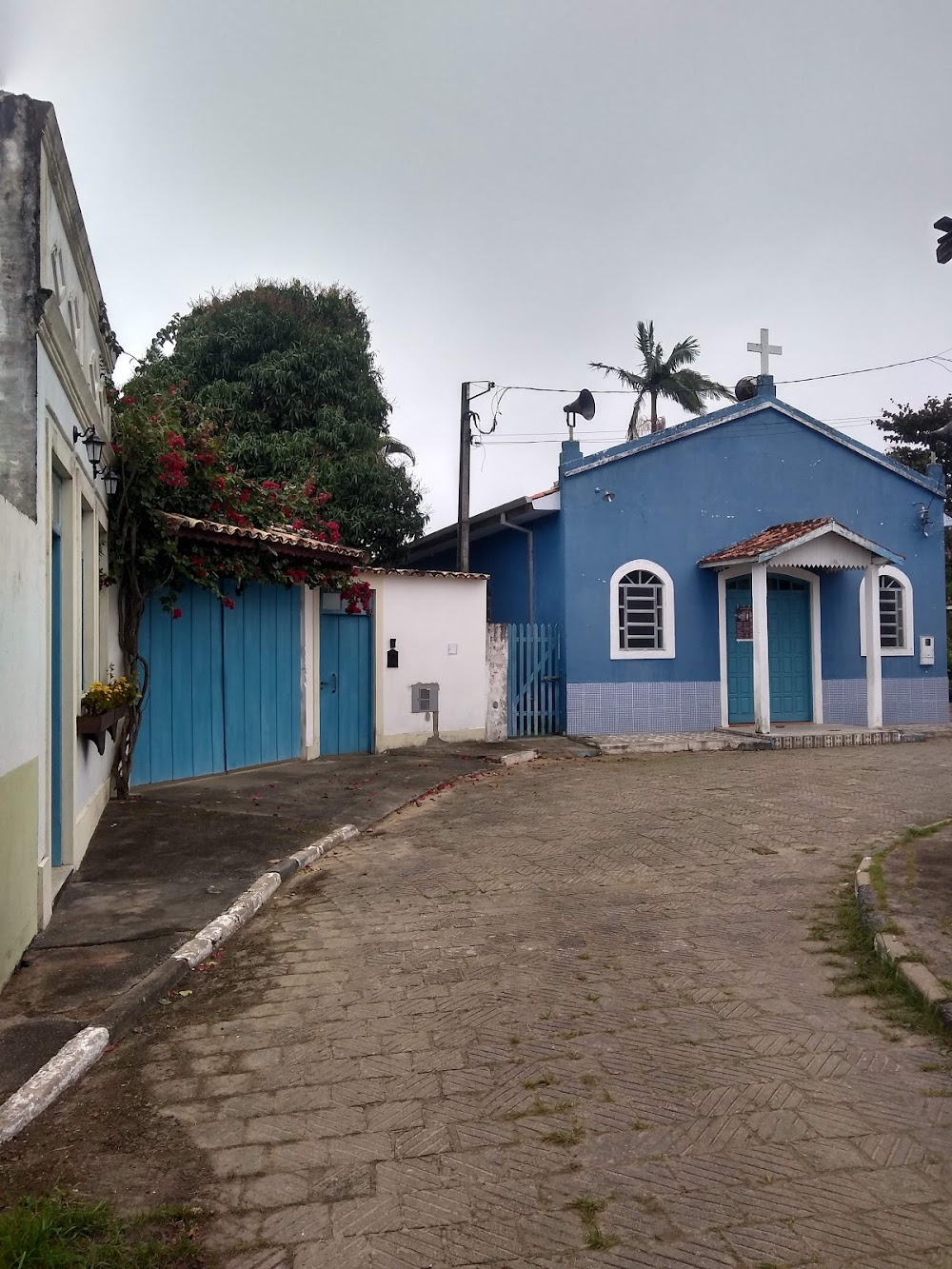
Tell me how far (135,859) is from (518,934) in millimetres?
3092

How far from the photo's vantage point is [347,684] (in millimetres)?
12781

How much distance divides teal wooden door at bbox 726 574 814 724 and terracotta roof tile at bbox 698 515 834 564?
2.61 ft

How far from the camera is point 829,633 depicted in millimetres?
16375

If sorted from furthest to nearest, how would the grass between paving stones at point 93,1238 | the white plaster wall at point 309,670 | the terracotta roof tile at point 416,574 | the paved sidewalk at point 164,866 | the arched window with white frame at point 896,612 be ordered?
the arched window with white frame at point 896,612, the terracotta roof tile at point 416,574, the white plaster wall at point 309,670, the paved sidewalk at point 164,866, the grass between paving stones at point 93,1238

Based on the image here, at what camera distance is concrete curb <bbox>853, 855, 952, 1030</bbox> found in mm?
4098

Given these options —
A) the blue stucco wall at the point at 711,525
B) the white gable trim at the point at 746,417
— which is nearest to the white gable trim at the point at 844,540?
the blue stucco wall at the point at 711,525

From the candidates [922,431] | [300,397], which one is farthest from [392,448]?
[922,431]

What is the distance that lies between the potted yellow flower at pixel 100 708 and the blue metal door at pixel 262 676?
2999 mm

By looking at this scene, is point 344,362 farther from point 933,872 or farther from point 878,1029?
point 878,1029

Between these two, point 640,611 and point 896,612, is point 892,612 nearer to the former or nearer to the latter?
point 896,612

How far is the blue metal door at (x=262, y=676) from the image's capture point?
424 inches

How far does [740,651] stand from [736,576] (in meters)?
1.30

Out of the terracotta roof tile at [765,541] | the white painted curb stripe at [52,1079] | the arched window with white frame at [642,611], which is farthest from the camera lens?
the arched window with white frame at [642,611]

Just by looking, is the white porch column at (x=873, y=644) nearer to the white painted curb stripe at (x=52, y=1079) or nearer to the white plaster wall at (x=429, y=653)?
the white plaster wall at (x=429, y=653)
